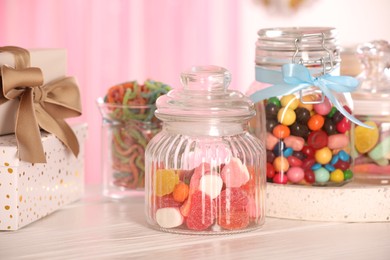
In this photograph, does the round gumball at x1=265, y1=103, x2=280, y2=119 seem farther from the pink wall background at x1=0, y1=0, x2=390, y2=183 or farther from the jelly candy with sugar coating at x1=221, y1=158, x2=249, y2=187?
the pink wall background at x1=0, y1=0, x2=390, y2=183

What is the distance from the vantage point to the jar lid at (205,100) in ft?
3.46

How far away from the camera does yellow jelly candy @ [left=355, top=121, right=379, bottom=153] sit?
3.93ft

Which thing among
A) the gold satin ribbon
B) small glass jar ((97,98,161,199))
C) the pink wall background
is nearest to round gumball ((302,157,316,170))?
small glass jar ((97,98,161,199))

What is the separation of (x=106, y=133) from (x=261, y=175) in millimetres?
312

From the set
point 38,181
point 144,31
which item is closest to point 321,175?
point 38,181

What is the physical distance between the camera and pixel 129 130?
1278mm

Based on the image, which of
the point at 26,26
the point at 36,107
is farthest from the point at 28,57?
the point at 26,26

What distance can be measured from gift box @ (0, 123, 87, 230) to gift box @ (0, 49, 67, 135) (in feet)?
0.07

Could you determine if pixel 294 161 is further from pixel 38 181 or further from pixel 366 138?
pixel 38 181

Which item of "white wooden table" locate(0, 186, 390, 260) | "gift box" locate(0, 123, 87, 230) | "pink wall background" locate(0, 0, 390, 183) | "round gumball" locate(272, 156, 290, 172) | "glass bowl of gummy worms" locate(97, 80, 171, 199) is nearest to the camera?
"white wooden table" locate(0, 186, 390, 260)

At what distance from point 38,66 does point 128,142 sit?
0.61 feet

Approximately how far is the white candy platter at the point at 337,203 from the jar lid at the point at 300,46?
185 mm

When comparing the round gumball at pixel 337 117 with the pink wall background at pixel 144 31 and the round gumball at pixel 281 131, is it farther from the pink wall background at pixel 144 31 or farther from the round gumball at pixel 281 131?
the pink wall background at pixel 144 31

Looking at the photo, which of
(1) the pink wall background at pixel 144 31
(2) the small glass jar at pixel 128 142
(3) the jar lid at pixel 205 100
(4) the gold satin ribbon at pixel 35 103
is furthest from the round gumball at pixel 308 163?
(1) the pink wall background at pixel 144 31
